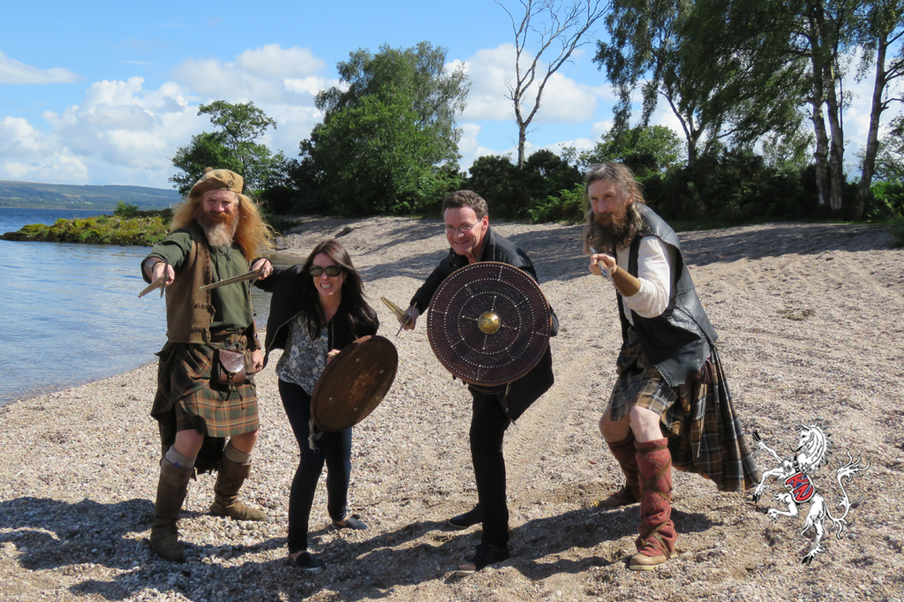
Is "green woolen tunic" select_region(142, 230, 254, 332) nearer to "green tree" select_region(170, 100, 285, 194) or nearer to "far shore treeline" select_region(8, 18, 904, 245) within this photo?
"far shore treeline" select_region(8, 18, 904, 245)

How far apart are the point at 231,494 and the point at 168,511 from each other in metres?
0.57

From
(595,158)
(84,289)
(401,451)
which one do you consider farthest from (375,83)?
(401,451)

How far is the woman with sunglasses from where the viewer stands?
369 cm

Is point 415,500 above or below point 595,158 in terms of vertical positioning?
below

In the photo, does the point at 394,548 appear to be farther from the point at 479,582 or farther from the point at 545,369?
the point at 545,369

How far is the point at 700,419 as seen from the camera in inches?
137

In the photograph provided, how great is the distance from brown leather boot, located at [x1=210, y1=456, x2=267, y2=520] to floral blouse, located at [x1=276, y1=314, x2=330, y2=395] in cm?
98

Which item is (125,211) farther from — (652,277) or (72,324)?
(652,277)

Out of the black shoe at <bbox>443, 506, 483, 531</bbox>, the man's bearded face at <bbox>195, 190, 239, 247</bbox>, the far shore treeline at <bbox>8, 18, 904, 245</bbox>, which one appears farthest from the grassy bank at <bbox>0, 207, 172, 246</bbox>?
the black shoe at <bbox>443, 506, 483, 531</bbox>

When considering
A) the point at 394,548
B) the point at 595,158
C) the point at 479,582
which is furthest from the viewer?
the point at 595,158

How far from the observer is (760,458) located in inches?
177

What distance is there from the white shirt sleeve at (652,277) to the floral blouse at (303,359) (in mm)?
1768

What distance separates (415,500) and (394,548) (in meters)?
0.72

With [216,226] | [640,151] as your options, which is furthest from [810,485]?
[640,151]
